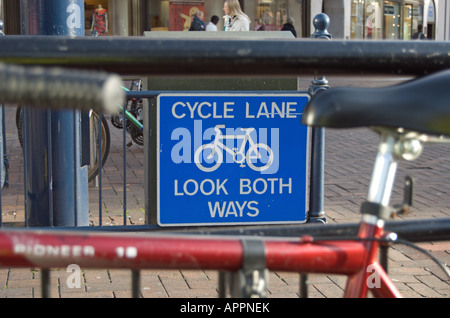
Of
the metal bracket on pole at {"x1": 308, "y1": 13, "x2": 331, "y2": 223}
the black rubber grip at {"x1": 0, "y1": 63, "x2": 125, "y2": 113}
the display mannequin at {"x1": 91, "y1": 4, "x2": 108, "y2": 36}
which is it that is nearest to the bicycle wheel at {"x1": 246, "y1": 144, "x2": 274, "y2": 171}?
the metal bracket on pole at {"x1": 308, "y1": 13, "x2": 331, "y2": 223}

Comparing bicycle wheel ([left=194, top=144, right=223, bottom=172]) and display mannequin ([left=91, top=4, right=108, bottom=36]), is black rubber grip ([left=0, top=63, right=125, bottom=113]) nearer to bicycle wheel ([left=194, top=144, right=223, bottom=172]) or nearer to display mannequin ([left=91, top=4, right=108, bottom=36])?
bicycle wheel ([left=194, top=144, right=223, bottom=172])

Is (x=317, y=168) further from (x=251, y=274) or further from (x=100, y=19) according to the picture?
(x=100, y=19)

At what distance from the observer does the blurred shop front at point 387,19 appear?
29562mm

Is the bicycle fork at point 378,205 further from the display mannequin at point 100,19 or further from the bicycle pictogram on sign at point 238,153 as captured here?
the display mannequin at point 100,19

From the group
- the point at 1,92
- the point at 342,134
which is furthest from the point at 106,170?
the point at 1,92

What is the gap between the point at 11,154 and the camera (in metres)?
8.49

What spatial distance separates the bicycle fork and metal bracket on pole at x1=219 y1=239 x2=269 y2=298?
8.3 inches

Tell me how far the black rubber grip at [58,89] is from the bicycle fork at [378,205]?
72cm

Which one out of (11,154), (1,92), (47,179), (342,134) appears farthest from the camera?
(342,134)

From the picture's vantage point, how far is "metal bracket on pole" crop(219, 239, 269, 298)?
147 centimetres

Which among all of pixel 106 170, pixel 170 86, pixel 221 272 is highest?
pixel 170 86

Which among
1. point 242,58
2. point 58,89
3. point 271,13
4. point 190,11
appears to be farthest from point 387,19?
point 58,89
